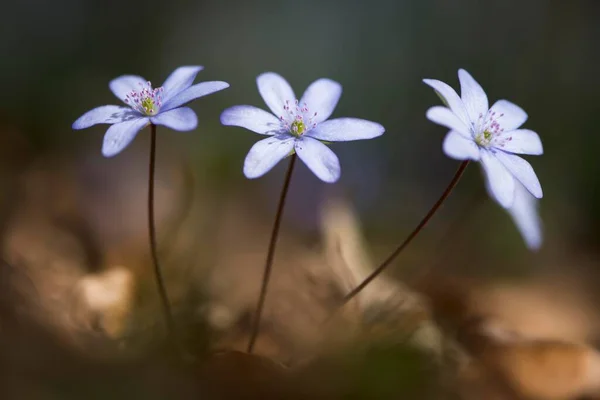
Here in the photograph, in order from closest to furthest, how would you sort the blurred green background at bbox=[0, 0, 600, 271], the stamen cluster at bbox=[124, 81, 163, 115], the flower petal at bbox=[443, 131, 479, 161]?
the flower petal at bbox=[443, 131, 479, 161] < the stamen cluster at bbox=[124, 81, 163, 115] < the blurred green background at bbox=[0, 0, 600, 271]

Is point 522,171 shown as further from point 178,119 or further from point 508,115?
point 178,119

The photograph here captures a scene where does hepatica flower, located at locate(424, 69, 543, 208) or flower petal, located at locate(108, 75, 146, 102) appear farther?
flower petal, located at locate(108, 75, 146, 102)

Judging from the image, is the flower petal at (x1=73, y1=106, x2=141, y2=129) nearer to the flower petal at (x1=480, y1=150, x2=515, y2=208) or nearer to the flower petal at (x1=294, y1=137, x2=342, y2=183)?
the flower petal at (x1=294, y1=137, x2=342, y2=183)

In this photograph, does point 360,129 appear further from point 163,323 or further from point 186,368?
point 163,323

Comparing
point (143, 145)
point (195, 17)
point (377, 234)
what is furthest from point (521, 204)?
point (195, 17)

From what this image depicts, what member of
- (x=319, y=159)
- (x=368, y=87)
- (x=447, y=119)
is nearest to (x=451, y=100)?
(x=447, y=119)

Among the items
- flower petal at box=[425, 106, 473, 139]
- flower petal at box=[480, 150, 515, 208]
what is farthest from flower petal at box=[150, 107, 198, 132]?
flower petal at box=[480, 150, 515, 208]
